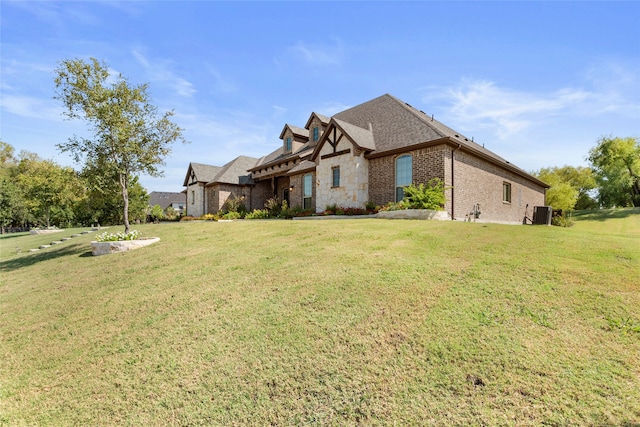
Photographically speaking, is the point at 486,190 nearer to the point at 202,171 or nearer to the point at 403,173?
the point at 403,173

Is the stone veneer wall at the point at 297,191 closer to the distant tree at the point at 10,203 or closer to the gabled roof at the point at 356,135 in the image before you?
the gabled roof at the point at 356,135

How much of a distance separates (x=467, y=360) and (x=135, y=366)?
14.1 ft

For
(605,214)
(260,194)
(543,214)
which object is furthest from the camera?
(605,214)

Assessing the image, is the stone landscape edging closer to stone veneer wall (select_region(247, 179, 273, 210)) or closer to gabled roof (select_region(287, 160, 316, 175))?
gabled roof (select_region(287, 160, 316, 175))

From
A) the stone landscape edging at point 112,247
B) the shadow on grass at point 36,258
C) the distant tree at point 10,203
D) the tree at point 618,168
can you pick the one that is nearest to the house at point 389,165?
the stone landscape edging at point 112,247

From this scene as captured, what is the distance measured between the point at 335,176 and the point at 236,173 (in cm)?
1408

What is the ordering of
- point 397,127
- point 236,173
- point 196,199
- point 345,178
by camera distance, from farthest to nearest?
1. point 196,199
2. point 236,173
3. point 345,178
4. point 397,127


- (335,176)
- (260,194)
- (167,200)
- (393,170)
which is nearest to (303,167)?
(335,176)

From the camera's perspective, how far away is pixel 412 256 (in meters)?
6.96

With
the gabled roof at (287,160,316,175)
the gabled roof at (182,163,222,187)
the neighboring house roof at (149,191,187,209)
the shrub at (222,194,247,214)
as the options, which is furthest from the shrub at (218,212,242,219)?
the neighboring house roof at (149,191,187,209)

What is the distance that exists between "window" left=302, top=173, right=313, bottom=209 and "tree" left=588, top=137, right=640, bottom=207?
38.3 metres

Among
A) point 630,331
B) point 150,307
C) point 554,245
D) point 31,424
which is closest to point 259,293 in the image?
point 150,307

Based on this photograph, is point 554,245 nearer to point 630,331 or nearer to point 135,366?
point 630,331

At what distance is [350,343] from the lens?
13.3 feet
